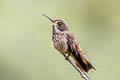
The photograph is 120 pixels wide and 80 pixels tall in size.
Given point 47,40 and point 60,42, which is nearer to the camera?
point 60,42

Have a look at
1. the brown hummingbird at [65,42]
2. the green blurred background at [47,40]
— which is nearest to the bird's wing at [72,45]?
the brown hummingbird at [65,42]

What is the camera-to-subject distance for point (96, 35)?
1119 cm

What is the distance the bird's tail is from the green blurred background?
3.97 metres

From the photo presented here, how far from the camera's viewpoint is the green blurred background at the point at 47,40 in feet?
32.5

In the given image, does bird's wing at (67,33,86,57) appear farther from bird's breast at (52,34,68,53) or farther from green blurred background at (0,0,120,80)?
green blurred background at (0,0,120,80)

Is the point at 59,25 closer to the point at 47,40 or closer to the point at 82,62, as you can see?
the point at 82,62

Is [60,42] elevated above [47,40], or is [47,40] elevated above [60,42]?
[60,42]

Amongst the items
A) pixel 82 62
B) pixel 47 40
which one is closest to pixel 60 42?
pixel 82 62

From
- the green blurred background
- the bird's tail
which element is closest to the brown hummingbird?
the bird's tail

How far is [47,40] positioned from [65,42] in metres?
5.42

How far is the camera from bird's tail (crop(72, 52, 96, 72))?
4.94m

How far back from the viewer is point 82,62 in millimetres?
5023

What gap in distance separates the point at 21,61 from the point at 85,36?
1.23 meters

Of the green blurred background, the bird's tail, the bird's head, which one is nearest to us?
the bird's tail
